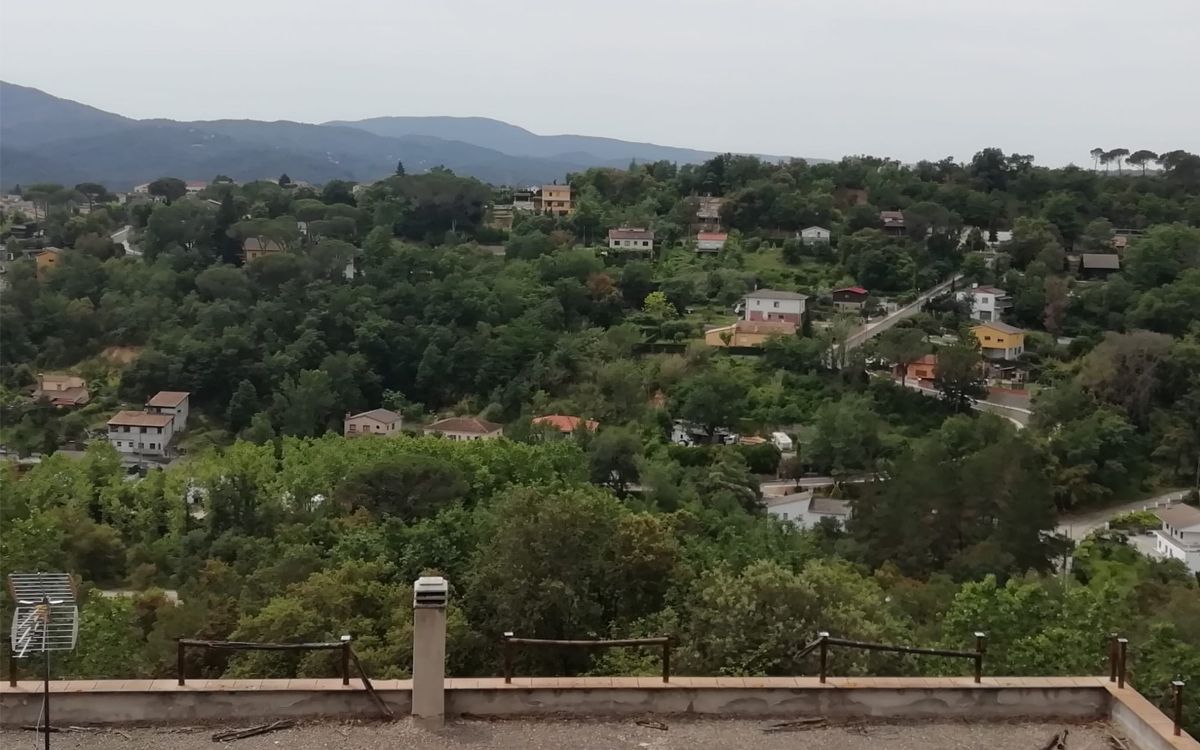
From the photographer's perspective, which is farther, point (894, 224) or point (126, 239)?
point (126, 239)

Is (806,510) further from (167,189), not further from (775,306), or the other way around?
(167,189)

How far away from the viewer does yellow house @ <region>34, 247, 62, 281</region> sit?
29520 mm

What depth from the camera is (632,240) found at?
109ft

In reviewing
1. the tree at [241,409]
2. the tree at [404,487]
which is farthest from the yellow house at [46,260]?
the tree at [404,487]

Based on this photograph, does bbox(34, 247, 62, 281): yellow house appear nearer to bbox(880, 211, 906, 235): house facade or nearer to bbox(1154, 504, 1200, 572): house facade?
bbox(880, 211, 906, 235): house facade

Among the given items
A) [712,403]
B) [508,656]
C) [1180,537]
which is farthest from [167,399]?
[508,656]

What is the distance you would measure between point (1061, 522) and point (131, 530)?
15.9 m

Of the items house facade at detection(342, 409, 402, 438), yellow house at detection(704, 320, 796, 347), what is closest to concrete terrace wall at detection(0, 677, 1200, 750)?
house facade at detection(342, 409, 402, 438)

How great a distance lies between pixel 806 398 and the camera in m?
22.7

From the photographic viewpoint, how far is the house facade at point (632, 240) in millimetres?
32906

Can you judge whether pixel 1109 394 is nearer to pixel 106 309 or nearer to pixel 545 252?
pixel 545 252

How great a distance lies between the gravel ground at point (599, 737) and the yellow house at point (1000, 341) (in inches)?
901

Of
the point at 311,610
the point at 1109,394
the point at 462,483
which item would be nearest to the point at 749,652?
the point at 311,610

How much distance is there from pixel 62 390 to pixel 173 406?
3388 millimetres
